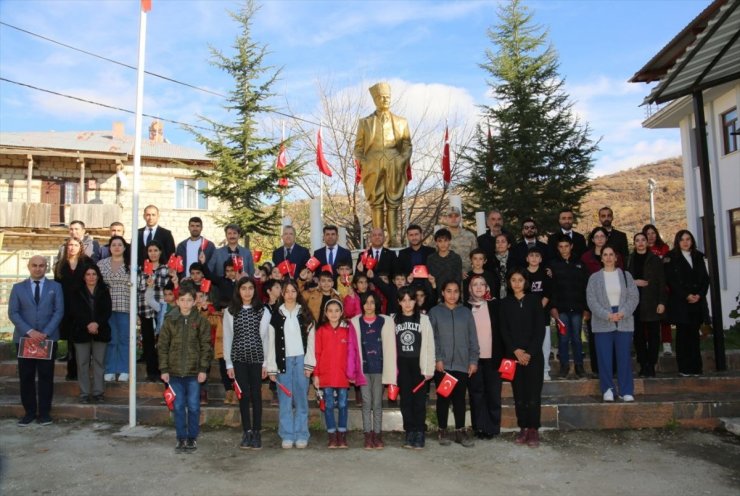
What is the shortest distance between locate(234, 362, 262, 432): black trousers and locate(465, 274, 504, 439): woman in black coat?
219 centimetres

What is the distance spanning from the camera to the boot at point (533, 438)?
5671 mm

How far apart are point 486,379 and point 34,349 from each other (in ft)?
16.9

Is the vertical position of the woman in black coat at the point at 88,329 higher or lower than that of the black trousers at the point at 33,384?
higher

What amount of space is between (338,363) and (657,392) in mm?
4045

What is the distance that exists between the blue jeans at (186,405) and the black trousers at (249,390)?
435mm

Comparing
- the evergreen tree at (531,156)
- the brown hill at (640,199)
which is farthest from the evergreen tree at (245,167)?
the brown hill at (640,199)

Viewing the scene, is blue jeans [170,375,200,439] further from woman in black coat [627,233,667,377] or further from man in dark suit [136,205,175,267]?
woman in black coat [627,233,667,377]

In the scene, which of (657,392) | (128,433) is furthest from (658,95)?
(128,433)

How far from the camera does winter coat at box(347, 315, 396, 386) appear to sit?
5.75 metres

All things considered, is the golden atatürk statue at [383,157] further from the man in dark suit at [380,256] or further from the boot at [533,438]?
the boot at [533,438]

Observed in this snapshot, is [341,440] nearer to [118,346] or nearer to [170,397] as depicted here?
[170,397]

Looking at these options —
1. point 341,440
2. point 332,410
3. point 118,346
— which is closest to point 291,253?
point 118,346

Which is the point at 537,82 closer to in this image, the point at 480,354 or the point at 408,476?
the point at 480,354

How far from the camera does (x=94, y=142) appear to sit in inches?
1169
